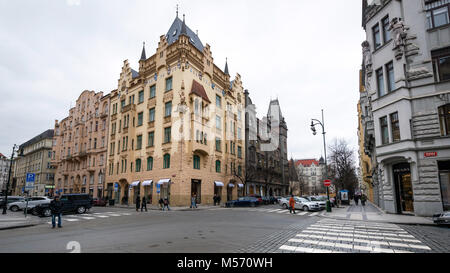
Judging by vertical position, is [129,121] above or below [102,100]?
below

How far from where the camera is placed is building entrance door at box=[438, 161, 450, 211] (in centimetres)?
1720

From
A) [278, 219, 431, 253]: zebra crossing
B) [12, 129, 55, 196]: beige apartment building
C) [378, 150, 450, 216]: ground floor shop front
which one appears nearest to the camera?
[278, 219, 431, 253]: zebra crossing

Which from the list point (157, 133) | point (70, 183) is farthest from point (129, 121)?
point (70, 183)

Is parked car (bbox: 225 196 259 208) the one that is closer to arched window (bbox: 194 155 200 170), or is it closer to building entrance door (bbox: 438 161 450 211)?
arched window (bbox: 194 155 200 170)

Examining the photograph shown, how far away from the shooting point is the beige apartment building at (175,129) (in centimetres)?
3359

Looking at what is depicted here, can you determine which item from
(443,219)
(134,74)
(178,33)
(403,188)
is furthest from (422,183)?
(134,74)

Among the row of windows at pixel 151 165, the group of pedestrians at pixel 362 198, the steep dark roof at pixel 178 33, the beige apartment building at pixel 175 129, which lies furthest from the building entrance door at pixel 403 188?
the steep dark roof at pixel 178 33

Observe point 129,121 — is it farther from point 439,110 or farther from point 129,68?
point 439,110

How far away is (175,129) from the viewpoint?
33812 millimetres

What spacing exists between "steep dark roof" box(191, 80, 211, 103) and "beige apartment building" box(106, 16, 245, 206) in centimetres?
16

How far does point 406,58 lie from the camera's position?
1962 centimetres

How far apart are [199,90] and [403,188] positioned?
26.3 metres

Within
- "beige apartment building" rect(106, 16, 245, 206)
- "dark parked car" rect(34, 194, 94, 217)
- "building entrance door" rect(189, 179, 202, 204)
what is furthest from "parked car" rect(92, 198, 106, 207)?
"building entrance door" rect(189, 179, 202, 204)
